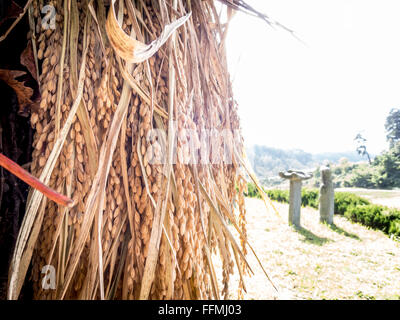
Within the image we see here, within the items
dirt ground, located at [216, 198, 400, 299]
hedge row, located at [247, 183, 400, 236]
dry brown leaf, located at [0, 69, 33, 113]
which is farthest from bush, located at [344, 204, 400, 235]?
dry brown leaf, located at [0, 69, 33, 113]

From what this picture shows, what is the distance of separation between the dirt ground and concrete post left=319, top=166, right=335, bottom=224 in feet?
0.74

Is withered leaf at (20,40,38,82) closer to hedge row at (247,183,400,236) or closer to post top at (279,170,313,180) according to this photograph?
hedge row at (247,183,400,236)

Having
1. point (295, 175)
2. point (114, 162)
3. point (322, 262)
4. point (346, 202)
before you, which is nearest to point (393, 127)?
point (346, 202)

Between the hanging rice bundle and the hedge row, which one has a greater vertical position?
the hanging rice bundle

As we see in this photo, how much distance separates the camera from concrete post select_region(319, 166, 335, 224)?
194 inches

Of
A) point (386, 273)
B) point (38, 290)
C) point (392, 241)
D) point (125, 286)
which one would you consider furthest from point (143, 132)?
point (392, 241)

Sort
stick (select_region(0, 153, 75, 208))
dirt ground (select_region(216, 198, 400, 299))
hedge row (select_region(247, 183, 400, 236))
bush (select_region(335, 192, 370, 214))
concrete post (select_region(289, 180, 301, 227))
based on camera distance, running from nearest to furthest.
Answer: stick (select_region(0, 153, 75, 208)) < dirt ground (select_region(216, 198, 400, 299)) < hedge row (select_region(247, 183, 400, 236)) < concrete post (select_region(289, 180, 301, 227)) < bush (select_region(335, 192, 370, 214))

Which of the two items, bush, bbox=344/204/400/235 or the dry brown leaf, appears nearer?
the dry brown leaf

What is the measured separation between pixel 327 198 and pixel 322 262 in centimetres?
236

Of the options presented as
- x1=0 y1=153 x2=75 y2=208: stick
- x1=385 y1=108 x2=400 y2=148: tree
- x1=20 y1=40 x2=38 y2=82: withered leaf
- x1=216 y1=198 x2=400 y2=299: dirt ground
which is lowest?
x1=216 y1=198 x2=400 y2=299: dirt ground

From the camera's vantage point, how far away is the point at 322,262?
301 cm
